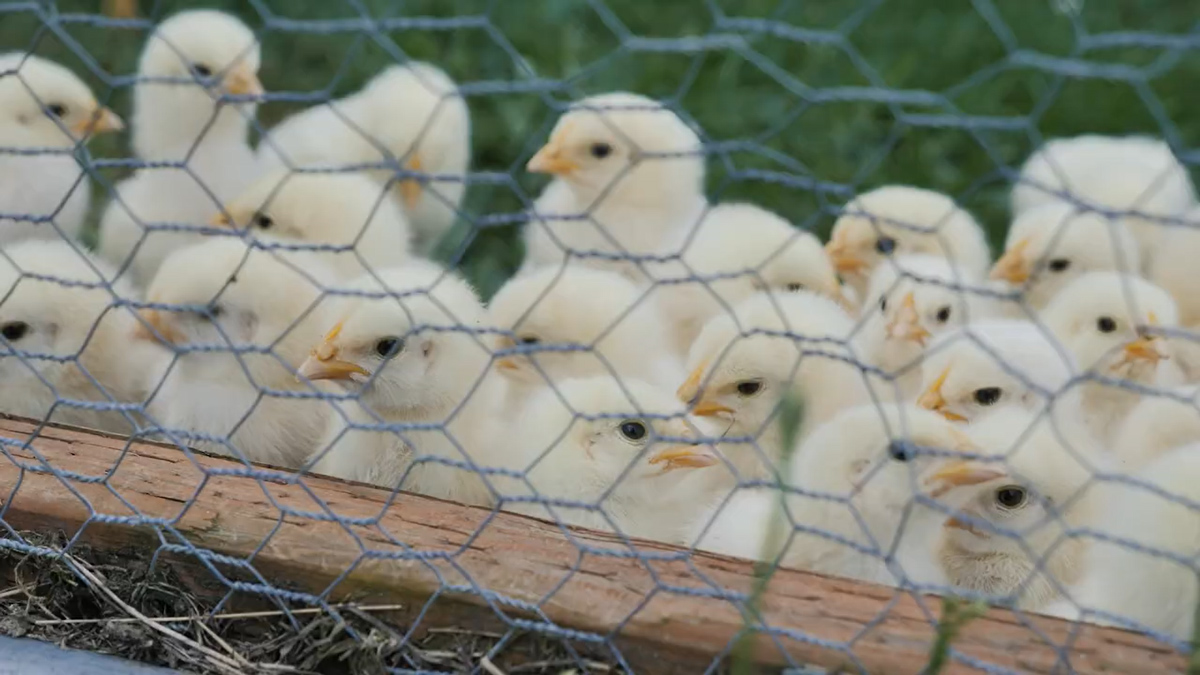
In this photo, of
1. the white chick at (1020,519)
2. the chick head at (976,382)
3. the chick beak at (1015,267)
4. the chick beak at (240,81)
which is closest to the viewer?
the white chick at (1020,519)

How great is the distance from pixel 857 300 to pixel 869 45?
1311 mm

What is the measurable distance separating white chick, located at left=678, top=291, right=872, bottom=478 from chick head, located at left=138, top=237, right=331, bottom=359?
0.59 m

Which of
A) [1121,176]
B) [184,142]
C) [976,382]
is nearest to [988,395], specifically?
[976,382]

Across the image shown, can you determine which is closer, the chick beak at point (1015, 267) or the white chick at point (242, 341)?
the white chick at point (242, 341)

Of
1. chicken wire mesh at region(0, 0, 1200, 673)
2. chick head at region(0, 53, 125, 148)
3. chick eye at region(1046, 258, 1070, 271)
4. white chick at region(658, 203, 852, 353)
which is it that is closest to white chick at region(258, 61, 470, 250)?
chicken wire mesh at region(0, 0, 1200, 673)

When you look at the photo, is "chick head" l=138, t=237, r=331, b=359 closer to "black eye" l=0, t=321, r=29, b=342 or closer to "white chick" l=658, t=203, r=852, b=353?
"black eye" l=0, t=321, r=29, b=342

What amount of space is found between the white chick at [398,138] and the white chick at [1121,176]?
1.16m

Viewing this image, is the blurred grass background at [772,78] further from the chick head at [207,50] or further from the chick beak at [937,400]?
the chick beak at [937,400]

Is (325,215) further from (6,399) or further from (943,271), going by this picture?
(943,271)

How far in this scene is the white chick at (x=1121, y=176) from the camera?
2594 millimetres

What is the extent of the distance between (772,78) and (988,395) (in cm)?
154

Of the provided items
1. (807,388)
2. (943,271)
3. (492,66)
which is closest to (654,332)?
(807,388)

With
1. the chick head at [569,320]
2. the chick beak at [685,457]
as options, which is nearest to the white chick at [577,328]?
the chick head at [569,320]

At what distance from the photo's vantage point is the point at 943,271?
239 cm
